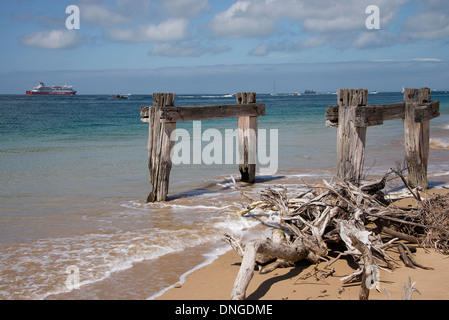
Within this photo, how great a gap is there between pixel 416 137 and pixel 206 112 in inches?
158

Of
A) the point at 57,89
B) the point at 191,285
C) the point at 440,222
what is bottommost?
the point at 191,285

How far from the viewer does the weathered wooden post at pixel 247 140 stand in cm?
995

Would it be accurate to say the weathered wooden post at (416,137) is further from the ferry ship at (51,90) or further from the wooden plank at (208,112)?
the ferry ship at (51,90)

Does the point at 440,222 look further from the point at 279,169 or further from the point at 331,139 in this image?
the point at 331,139

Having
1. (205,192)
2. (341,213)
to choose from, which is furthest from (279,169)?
(341,213)

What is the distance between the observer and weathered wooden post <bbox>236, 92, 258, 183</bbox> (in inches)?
392

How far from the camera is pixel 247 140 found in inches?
393

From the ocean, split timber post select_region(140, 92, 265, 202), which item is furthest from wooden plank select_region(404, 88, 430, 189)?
split timber post select_region(140, 92, 265, 202)

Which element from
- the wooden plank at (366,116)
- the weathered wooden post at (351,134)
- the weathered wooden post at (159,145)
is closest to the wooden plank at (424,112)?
the wooden plank at (366,116)

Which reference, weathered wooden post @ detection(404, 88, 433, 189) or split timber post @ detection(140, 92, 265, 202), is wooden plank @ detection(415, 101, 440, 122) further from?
split timber post @ detection(140, 92, 265, 202)

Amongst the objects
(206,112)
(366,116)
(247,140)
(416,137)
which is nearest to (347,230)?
(366,116)

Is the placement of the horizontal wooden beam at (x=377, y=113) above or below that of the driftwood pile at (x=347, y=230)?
above
